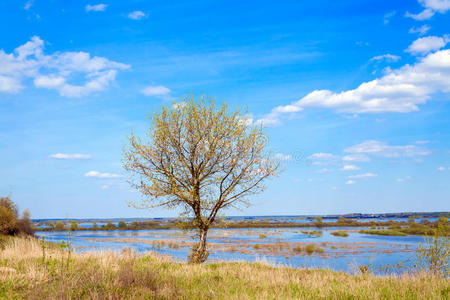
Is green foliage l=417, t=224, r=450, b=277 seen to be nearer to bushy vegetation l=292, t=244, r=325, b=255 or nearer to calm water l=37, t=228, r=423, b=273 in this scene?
calm water l=37, t=228, r=423, b=273

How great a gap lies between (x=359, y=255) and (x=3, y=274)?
4263 cm

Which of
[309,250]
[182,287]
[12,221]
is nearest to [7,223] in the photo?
[12,221]

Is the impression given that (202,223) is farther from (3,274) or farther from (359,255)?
(359,255)

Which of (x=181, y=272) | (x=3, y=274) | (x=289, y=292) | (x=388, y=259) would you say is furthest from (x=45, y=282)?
(x=388, y=259)

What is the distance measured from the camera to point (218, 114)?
65.3 ft

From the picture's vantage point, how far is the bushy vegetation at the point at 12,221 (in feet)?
97.5

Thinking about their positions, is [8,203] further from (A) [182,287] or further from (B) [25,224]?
(A) [182,287]

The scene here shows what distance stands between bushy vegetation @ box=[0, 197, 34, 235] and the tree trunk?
67.1 feet

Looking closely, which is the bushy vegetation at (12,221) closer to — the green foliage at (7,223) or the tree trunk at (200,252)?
the green foliage at (7,223)

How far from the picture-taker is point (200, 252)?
19.0 metres

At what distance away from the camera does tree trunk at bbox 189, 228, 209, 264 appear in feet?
61.4

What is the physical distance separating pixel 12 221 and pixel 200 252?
21.1m

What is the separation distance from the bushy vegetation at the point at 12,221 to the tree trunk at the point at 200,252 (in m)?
20.4

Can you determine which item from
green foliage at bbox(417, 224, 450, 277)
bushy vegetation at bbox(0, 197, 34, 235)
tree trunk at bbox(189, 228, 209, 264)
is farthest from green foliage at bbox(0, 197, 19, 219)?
green foliage at bbox(417, 224, 450, 277)
